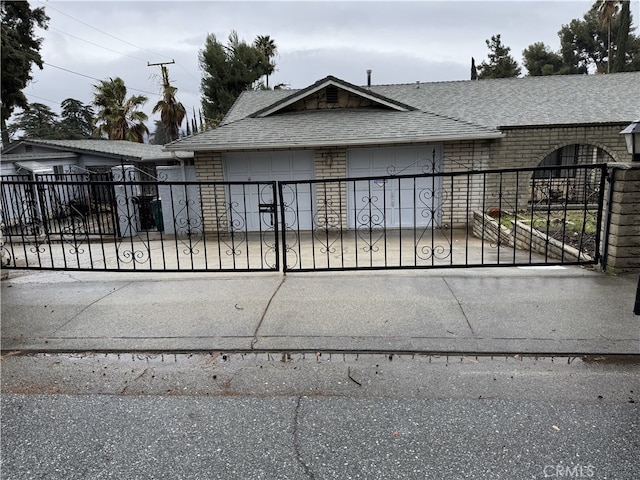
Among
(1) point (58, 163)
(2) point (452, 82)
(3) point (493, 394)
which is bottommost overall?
(3) point (493, 394)

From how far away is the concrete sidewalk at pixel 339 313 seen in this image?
11.3 feet

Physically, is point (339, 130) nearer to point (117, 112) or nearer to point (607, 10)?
point (117, 112)

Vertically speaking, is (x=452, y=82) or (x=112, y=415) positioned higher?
(x=452, y=82)

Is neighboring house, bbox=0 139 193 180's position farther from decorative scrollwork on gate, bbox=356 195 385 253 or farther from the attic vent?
decorative scrollwork on gate, bbox=356 195 385 253

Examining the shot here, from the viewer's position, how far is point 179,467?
7.02 ft

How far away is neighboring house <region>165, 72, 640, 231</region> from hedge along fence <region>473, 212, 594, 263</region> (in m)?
2.11

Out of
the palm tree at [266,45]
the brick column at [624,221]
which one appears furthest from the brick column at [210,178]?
the palm tree at [266,45]

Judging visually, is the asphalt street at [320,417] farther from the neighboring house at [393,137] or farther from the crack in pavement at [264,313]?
the neighboring house at [393,137]

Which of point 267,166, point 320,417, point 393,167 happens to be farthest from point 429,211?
point 320,417

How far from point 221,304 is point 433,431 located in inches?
105

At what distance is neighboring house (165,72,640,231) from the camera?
34.7ft

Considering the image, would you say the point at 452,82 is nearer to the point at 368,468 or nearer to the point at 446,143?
the point at 446,143

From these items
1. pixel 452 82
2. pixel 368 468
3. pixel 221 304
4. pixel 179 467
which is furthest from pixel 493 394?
pixel 452 82

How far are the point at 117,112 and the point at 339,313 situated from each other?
83.9 ft
